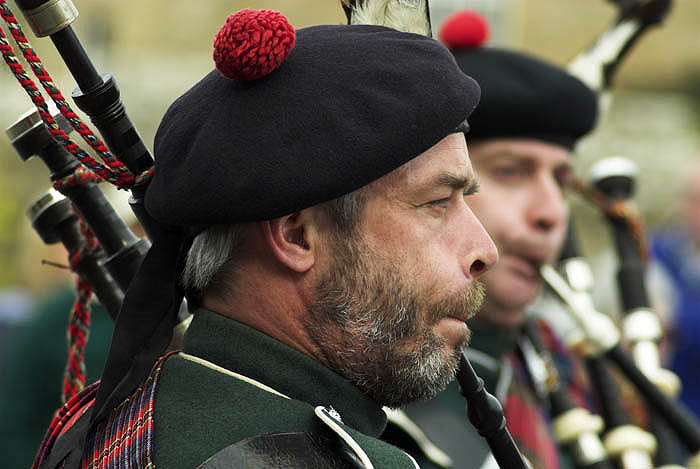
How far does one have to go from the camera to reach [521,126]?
333 cm

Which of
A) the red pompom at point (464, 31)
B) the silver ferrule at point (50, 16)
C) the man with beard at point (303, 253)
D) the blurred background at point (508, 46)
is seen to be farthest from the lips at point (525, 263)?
the blurred background at point (508, 46)

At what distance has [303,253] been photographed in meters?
1.97

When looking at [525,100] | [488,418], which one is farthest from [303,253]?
[525,100]

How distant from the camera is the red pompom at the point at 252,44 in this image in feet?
6.01

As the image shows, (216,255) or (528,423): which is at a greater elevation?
(216,255)

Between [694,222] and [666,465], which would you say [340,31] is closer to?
[666,465]

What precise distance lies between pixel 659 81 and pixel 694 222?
7347mm

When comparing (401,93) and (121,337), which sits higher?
(401,93)

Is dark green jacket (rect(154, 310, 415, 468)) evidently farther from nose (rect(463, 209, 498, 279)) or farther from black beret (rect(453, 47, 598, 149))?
black beret (rect(453, 47, 598, 149))

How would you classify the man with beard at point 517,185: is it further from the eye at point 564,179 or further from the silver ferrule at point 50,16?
the silver ferrule at point 50,16

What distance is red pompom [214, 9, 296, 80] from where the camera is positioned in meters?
1.83

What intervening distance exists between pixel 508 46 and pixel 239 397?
11035 millimetres

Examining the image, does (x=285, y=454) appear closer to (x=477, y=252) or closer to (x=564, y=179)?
(x=477, y=252)

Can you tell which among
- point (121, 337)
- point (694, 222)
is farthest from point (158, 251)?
point (694, 222)
